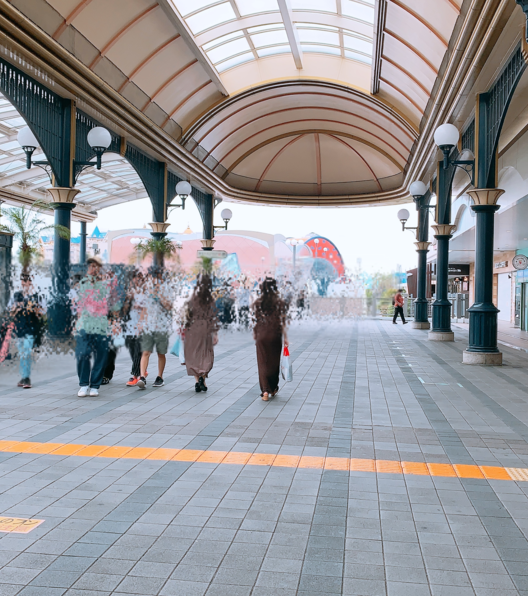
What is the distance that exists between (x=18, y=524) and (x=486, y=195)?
9461mm

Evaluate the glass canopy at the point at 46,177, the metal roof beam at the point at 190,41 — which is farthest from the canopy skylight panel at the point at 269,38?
the glass canopy at the point at 46,177

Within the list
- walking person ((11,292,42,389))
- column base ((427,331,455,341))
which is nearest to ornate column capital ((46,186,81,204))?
walking person ((11,292,42,389))

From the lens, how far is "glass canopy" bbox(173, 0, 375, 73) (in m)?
12.4

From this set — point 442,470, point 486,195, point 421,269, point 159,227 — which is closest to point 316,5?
point 486,195

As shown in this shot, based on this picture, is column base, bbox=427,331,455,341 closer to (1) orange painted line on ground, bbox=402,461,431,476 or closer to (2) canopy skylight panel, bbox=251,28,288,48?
(2) canopy skylight panel, bbox=251,28,288,48

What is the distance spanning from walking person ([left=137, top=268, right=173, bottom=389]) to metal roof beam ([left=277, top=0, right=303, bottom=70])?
8.59 m

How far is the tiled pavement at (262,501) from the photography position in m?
2.70

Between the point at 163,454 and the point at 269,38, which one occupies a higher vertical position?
the point at 269,38

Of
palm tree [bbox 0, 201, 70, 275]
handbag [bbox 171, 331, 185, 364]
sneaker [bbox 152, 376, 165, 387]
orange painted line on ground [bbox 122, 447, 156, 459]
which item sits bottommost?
orange painted line on ground [bbox 122, 447, 156, 459]

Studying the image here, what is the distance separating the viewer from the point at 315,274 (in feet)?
19.6

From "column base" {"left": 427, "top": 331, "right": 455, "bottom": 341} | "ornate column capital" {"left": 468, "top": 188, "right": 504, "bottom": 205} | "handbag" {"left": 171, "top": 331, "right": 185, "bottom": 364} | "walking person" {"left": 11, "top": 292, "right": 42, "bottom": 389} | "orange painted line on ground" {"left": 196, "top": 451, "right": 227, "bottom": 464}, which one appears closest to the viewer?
"orange painted line on ground" {"left": 196, "top": 451, "right": 227, "bottom": 464}

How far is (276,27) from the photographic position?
13820 millimetres

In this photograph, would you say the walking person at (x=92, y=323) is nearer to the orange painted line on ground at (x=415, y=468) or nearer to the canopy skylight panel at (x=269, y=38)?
the orange painted line on ground at (x=415, y=468)

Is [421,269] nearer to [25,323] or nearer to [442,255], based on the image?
[442,255]
